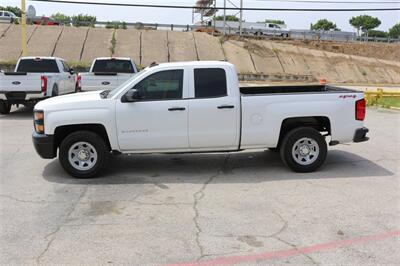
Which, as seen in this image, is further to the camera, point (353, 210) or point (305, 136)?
point (305, 136)

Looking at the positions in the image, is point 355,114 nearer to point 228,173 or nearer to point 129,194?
point 228,173

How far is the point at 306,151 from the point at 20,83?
10.1 meters

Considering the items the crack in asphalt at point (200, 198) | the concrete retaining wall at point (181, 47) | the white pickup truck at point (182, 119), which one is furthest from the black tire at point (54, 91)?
the concrete retaining wall at point (181, 47)

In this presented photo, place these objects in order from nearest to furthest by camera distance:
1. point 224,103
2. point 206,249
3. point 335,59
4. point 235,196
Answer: point 206,249 < point 235,196 < point 224,103 < point 335,59

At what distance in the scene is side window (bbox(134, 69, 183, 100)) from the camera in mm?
7379

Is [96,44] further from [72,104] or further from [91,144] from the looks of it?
[91,144]

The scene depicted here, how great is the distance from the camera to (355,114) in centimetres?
777

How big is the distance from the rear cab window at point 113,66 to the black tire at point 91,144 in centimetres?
979

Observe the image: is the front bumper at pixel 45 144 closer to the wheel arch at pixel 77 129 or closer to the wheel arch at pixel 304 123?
the wheel arch at pixel 77 129

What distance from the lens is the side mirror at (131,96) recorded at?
283 inches

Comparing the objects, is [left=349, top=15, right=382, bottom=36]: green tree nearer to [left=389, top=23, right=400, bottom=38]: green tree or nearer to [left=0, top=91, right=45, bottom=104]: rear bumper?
[left=389, top=23, right=400, bottom=38]: green tree

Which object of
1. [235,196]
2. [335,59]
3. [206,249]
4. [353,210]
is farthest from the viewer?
[335,59]

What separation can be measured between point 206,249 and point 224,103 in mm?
3179

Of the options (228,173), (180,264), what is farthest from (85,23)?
(180,264)
